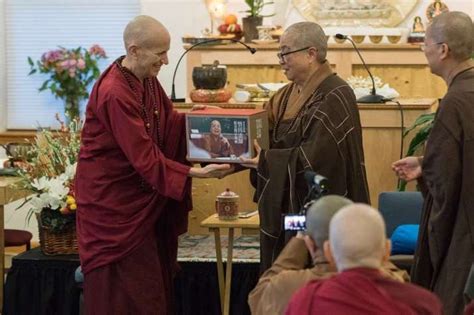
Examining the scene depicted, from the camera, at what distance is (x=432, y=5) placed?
755 centimetres

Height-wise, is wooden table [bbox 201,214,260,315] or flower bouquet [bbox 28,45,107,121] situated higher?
flower bouquet [bbox 28,45,107,121]

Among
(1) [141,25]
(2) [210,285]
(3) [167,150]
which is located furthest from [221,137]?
(2) [210,285]

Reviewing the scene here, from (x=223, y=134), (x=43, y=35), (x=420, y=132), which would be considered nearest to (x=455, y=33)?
(x=223, y=134)

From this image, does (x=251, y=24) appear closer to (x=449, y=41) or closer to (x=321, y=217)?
(x=449, y=41)

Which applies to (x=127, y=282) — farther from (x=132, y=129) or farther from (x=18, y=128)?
(x=18, y=128)

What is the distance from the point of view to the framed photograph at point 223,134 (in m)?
3.90

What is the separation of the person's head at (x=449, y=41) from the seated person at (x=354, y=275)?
141cm

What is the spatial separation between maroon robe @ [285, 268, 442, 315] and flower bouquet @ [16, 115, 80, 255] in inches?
98.0

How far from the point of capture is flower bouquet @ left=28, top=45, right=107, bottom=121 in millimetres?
8023

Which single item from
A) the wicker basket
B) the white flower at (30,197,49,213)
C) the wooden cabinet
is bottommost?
the wicker basket

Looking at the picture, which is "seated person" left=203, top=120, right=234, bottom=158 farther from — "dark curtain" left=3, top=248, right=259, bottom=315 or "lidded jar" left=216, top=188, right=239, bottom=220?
"dark curtain" left=3, top=248, right=259, bottom=315

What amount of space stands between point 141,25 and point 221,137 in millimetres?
529

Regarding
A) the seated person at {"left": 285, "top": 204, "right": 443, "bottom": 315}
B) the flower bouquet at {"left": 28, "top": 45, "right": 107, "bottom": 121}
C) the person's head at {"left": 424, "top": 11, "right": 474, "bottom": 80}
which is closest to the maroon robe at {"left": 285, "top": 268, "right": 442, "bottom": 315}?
the seated person at {"left": 285, "top": 204, "right": 443, "bottom": 315}

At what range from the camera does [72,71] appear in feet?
26.2
